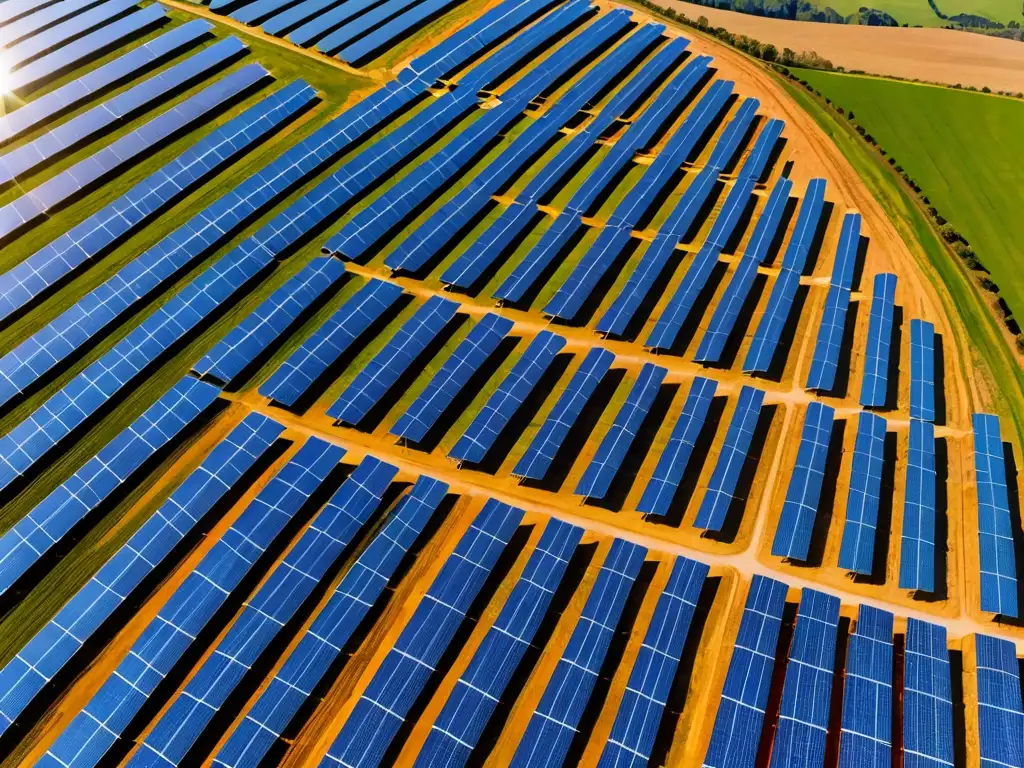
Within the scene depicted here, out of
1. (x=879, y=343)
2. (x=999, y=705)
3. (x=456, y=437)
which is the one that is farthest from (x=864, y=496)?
(x=456, y=437)

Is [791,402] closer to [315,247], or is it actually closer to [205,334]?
[315,247]

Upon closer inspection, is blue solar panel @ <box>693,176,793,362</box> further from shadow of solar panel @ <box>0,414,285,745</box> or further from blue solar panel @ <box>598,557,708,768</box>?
shadow of solar panel @ <box>0,414,285,745</box>

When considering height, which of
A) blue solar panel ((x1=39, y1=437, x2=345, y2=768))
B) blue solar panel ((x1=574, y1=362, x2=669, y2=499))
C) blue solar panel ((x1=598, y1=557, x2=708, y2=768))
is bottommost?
blue solar panel ((x1=39, y1=437, x2=345, y2=768))

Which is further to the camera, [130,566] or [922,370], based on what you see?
[922,370]

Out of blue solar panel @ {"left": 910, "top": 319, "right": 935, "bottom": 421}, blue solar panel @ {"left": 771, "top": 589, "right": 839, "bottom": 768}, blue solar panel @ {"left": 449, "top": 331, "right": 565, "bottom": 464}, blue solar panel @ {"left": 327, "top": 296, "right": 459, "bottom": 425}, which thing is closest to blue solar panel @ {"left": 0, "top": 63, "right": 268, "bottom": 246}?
blue solar panel @ {"left": 327, "top": 296, "right": 459, "bottom": 425}

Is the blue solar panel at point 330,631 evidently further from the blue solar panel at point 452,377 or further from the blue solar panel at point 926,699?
the blue solar panel at point 926,699

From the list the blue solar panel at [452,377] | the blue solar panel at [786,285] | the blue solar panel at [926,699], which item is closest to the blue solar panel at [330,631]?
the blue solar panel at [452,377]

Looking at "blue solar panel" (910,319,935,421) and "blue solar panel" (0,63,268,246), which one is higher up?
"blue solar panel" (910,319,935,421)

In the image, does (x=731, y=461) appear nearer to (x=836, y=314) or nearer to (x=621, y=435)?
(x=621, y=435)
